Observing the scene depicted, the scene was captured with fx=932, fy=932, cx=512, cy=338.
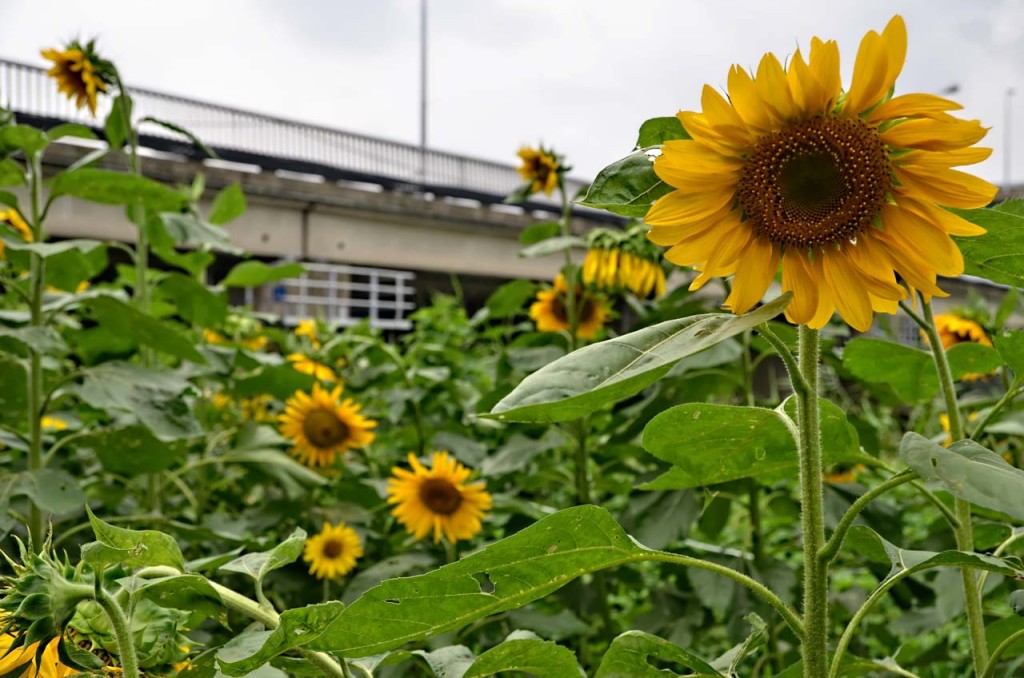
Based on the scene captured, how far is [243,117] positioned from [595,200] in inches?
610

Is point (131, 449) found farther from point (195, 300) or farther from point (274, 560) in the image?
point (274, 560)

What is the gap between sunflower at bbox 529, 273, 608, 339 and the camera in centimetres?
219

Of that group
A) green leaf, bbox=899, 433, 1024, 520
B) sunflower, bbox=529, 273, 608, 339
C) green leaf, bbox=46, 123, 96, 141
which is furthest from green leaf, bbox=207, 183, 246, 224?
green leaf, bbox=899, 433, 1024, 520

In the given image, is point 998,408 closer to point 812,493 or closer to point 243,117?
point 812,493

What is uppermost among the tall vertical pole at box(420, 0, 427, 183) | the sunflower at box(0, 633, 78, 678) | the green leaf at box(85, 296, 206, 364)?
the tall vertical pole at box(420, 0, 427, 183)

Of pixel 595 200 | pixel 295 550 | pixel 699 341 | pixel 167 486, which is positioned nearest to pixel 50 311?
pixel 167 486

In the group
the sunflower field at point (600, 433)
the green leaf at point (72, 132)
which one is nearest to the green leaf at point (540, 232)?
the sunflower field at point (600, 433)

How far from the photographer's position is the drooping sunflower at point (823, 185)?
0.63 m

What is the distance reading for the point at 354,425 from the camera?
213cm

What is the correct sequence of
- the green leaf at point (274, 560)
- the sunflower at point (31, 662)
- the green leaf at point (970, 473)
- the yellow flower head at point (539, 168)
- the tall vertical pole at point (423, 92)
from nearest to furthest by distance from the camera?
the green leaf at point (970, 473) → the sunflower at point (31, 662) → the green leaf at point (274, 560) → the yellow flower head at point (539, 168) → the tall vertical pole at point (423, 92)

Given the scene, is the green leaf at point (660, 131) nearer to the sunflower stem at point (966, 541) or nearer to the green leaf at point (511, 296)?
the sunflower stem at point (966, 541)

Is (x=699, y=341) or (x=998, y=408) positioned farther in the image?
(x=998, y=408)

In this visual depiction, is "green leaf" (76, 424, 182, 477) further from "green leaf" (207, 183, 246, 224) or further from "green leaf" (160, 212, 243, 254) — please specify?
"green leaf" (207, 183, 246, 224)

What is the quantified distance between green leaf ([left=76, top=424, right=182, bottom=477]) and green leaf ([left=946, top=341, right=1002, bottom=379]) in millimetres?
1233
